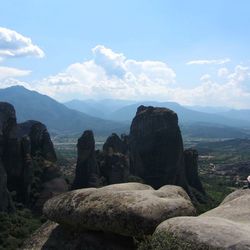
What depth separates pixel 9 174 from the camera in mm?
95125

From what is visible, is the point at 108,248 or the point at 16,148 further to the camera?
the point at 16,148

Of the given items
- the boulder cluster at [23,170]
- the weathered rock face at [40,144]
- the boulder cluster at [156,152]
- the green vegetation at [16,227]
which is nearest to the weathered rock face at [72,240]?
the green vegetation at [16,227]

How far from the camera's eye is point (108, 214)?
12867 millimetres

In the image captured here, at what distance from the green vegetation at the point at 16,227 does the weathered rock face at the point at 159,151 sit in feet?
130

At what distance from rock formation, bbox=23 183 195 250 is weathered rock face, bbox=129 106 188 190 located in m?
103

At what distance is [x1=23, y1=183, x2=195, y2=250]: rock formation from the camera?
12430 millimetres

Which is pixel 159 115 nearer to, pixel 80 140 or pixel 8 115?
pixel 80 140

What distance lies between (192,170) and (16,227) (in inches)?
2460

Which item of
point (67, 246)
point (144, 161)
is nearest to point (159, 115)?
point (144, 161)

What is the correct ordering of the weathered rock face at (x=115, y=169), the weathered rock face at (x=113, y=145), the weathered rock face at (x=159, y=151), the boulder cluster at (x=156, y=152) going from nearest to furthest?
the weathered rock face at (x=115, y=169), the weathered rock face at (x=113, y=145), the boulder cluster at (x=156, y=152), the weathered rock face at (x=159, y=151)

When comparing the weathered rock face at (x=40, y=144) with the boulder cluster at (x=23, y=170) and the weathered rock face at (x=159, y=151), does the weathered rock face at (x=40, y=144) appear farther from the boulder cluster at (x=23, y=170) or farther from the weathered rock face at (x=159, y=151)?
the weathered rock face at (x=159, y=151)

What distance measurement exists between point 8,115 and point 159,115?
37834mm

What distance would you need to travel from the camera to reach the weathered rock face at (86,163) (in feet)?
323

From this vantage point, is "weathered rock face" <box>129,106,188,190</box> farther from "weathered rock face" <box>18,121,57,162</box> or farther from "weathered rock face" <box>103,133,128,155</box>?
"weathered rock face" <box>18,121,57,162</box>
